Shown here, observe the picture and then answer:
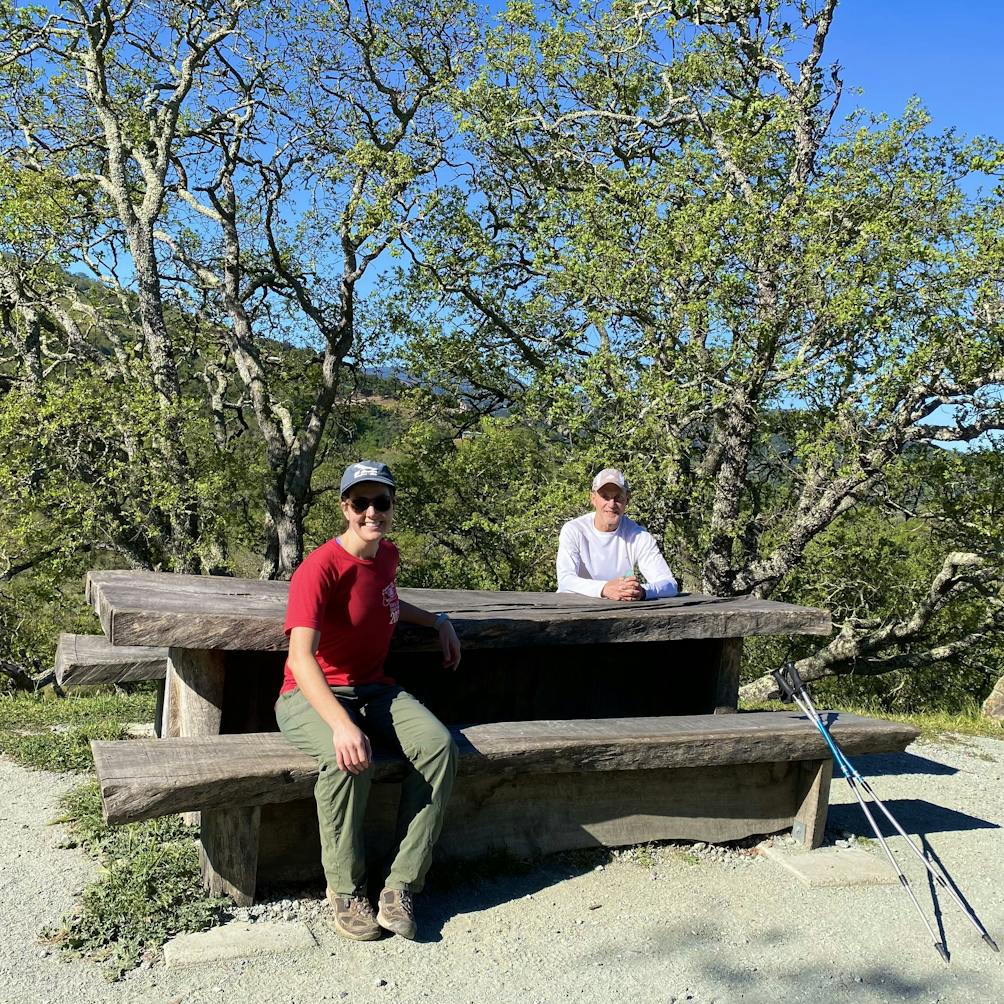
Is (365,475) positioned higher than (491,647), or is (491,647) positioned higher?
(365,475)

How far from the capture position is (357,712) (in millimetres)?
3975

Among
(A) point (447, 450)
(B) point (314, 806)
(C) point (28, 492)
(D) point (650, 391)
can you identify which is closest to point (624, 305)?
(D) point (650, 391)

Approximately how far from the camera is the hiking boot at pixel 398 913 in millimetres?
3514

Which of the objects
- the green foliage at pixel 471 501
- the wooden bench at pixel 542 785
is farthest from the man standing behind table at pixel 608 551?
the green foliage at pixel 471 501

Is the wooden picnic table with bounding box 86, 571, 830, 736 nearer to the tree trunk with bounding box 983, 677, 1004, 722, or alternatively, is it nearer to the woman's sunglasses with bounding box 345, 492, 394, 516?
the woman's sunglasses with bounding box 345, 492, 394, 516

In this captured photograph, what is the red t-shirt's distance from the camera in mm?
3639

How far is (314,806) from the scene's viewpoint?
158 inches

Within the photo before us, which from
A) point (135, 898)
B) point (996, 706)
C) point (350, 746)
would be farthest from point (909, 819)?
point (996, 706)

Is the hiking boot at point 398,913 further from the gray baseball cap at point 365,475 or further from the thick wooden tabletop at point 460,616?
the gray baseball cap at point 365,475

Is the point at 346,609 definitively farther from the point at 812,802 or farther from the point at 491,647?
the point at 812,802

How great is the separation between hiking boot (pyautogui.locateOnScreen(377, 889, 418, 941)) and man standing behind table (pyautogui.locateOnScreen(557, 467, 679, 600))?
7.79ft

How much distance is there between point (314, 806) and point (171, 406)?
1188 cm

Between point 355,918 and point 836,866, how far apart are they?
7.16 ft

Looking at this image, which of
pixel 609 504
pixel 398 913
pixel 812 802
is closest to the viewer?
pixel 398 913
